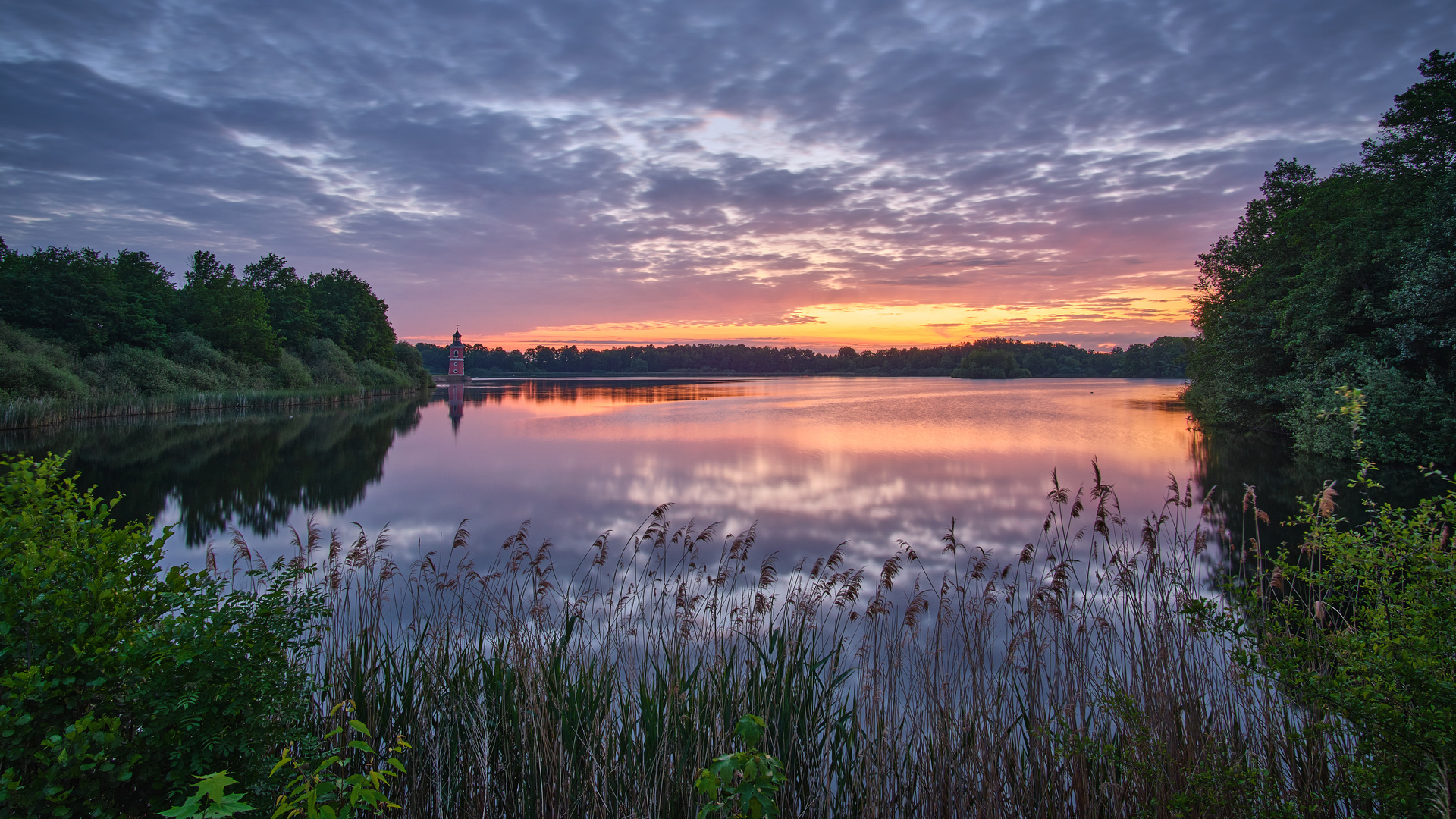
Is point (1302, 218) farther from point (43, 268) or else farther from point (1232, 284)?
point (43, 268)

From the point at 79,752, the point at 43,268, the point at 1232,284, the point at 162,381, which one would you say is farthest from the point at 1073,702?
the point at 43,268

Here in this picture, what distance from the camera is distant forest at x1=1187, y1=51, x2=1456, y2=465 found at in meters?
16.2

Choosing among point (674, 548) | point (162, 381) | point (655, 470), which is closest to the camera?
point (674, 548)

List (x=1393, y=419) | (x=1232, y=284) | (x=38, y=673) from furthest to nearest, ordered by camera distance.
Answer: (x=1232, y=284), (x=1393, y=419), (x=38, y=673)

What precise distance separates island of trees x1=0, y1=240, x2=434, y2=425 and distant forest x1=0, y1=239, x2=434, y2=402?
62 millimetres

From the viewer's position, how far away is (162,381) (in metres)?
34.6

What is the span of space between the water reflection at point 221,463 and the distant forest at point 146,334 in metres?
4.72

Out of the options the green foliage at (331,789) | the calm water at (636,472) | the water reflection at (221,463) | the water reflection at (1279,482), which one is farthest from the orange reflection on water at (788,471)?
the green foliage at (331,789)

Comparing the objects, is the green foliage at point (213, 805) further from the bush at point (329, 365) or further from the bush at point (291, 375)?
the bush at point (329, 365)

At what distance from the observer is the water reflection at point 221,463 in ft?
41.0

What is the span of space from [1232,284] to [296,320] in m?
69.6

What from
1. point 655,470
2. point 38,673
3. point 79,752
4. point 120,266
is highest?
point 120,266

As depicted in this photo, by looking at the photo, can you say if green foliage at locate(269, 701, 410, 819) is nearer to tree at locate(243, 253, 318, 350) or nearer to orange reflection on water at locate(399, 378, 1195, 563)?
orange reflection on water at locate(399, 378, 1195, 563)

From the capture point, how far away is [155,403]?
31.3m
